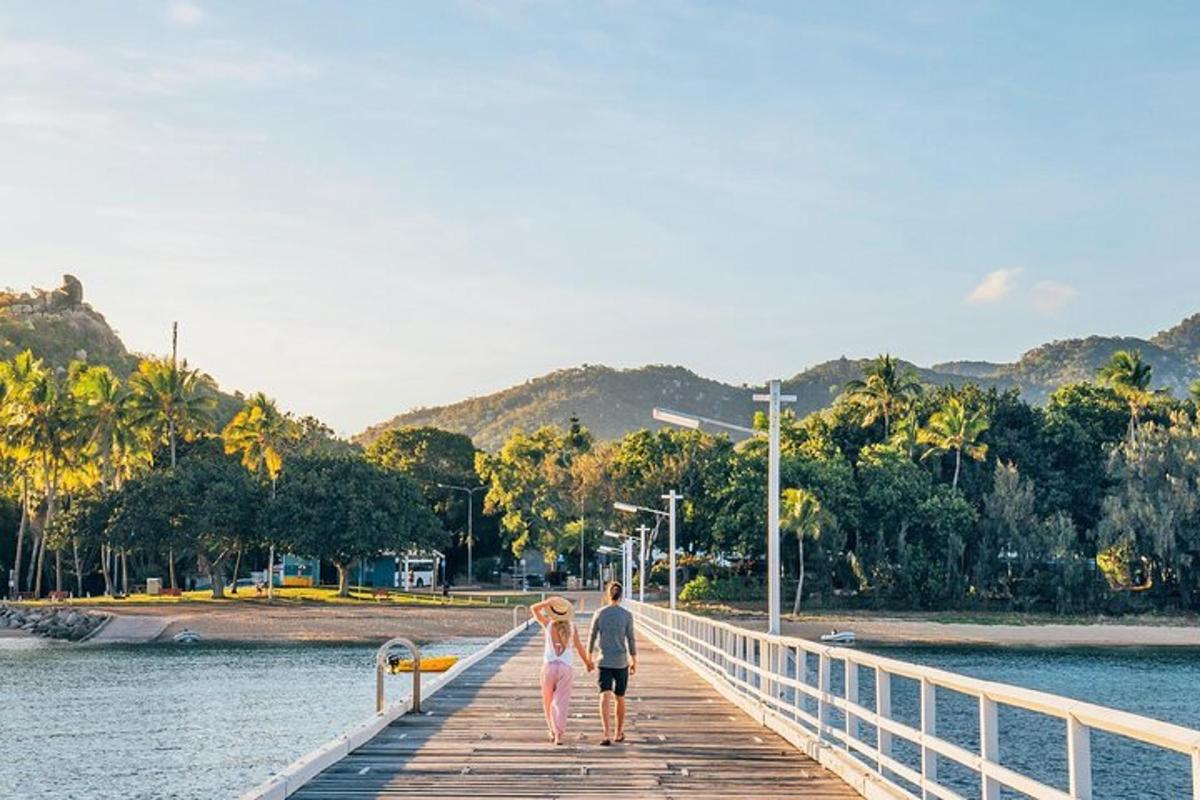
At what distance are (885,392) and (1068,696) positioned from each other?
1967 inches

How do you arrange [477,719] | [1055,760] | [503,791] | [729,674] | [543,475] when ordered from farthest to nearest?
[543,475], [1055,760], [729,674], [477,719], [503,791]

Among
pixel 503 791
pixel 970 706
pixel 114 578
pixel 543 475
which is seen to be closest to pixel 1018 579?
pixel 543 475

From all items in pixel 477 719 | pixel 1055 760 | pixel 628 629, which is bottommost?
pixel 1055 760

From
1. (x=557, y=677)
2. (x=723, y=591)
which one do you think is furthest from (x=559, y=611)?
(x=723, y=591)

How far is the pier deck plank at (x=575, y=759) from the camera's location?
1233 cm

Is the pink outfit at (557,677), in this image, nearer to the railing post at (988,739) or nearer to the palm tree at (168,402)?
the railing post at (988,739)

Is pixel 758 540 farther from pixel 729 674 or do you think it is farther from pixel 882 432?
pixel 729 674

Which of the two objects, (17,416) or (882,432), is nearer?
(17,416)

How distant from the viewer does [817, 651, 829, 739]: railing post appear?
537 inches

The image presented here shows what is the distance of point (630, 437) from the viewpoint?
106 m

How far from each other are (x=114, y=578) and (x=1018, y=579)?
5855 centimetres

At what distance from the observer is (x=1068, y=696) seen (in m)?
51.8

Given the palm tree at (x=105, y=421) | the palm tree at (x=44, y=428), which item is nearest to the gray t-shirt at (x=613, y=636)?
the palm tree at (x=105, y=421)

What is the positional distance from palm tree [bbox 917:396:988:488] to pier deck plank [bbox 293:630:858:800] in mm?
74359
